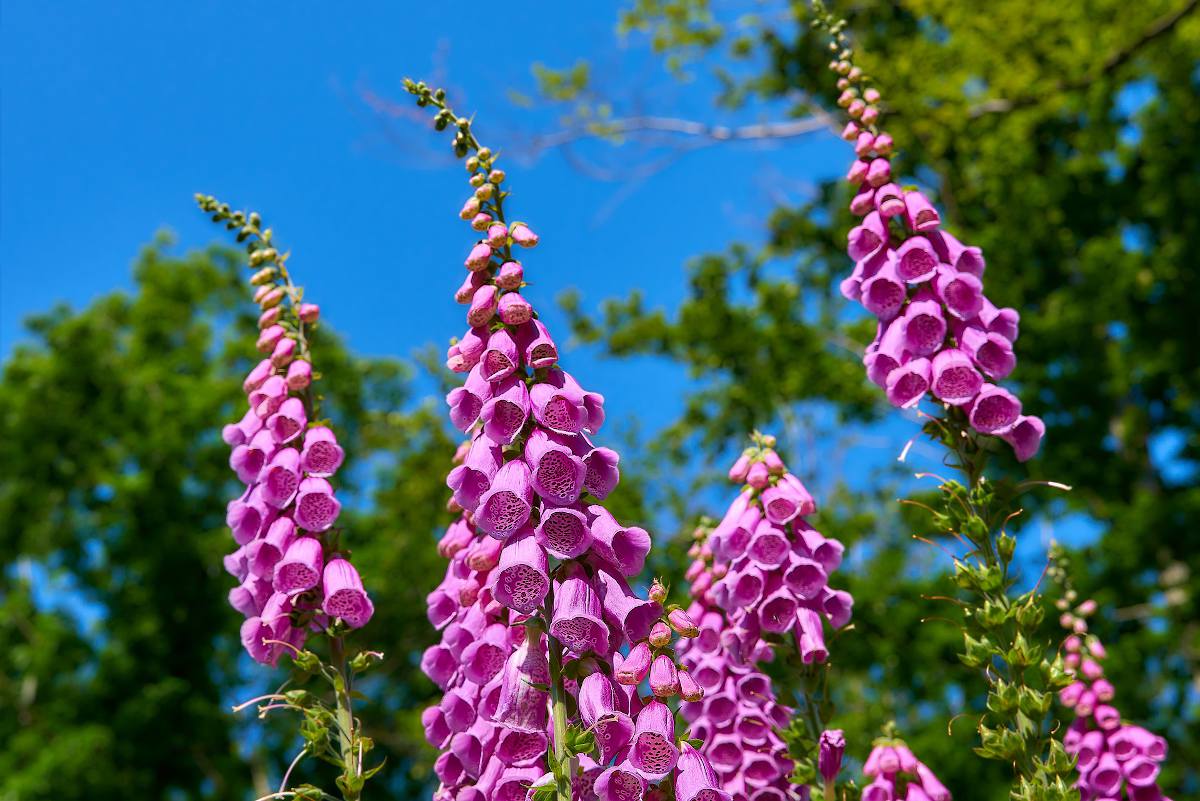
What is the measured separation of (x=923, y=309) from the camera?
3.68 meters

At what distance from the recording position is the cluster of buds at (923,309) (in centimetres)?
354

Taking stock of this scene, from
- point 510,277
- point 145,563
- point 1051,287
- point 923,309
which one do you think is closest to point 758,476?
point 923,309

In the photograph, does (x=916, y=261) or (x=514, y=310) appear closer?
(x=514, y=310)

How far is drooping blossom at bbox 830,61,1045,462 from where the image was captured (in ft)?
11.6

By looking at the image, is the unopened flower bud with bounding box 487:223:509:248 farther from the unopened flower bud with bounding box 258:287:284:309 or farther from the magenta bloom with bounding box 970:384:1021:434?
the magenta bloom with bounding box 970:384:1021:434

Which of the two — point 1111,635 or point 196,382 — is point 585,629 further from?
point 196,382

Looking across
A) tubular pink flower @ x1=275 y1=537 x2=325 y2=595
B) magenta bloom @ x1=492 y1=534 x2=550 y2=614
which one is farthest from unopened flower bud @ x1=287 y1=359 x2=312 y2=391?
magenta bloom @ x1=492 y1=534 x2=550 y2=614

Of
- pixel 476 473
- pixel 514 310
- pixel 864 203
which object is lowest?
pixel 476 473

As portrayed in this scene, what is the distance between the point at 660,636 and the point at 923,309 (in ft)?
5.51

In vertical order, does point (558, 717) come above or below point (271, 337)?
below

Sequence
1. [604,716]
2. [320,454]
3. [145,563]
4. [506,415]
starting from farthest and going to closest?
[145,563] → [320,454] → [506,415] → [604,716]

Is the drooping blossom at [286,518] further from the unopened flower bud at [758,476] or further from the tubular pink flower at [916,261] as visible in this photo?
the tubular pink flower at [916,261]

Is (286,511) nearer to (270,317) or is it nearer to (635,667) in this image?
(270,317)

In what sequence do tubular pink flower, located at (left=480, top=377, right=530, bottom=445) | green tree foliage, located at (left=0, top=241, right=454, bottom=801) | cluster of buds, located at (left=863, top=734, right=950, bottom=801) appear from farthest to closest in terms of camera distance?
green tree foliage, located at (left=0, top=241, right=454, bottom=801), cluster of buds, located at (left=863, top=734, right=950, bottom=801), tubular pink flower, located at (left=480, top=377, right=530, bottom=445)
